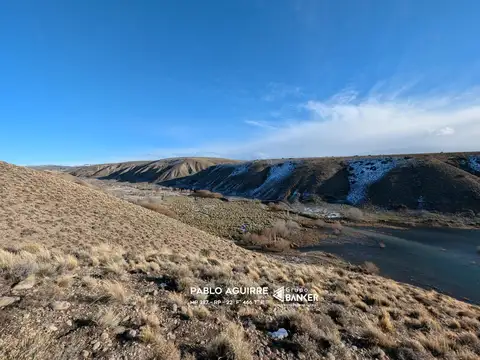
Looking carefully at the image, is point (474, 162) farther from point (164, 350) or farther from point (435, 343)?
point (164, 350)

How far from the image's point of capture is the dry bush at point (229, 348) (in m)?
4.30

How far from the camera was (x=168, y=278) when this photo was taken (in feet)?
25.5

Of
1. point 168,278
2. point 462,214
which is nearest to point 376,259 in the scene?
point 168,278

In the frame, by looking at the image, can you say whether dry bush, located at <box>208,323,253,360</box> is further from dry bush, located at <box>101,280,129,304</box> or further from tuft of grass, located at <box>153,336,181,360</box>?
dry bush, located at <box>101,280,129,304</box>

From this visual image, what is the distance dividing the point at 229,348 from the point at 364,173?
66.6 metres

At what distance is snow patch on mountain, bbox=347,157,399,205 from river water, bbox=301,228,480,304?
19627 millimetres

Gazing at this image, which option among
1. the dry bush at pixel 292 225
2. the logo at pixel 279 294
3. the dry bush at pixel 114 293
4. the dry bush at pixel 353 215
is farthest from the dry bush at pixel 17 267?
the dry bush at pixel 353 215

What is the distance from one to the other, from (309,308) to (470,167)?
220 ft

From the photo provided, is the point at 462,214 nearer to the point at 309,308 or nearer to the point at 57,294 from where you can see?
the point at 309,308

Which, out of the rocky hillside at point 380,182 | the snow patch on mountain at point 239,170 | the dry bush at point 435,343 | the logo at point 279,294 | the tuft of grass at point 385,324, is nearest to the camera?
the dry bush at point 435,343

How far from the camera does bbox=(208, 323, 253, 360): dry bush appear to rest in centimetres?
430

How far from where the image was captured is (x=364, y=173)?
63.1 meters

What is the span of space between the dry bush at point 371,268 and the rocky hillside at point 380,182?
Answer: 31.1 meters

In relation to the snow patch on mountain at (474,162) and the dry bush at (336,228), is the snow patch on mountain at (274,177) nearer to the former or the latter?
the dry bush at (336,228)
